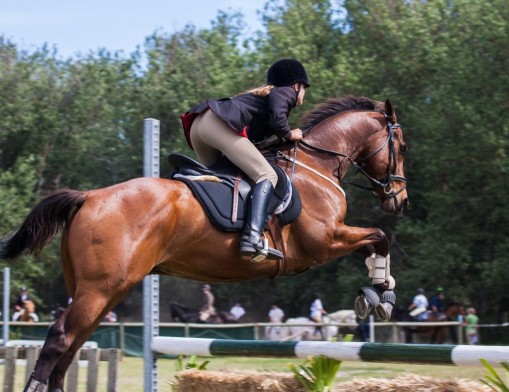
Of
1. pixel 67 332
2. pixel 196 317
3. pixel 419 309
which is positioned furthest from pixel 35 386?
pixel 196 317

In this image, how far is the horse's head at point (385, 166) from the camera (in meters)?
7.27

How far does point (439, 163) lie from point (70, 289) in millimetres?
20429

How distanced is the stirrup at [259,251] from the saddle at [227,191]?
20 cm

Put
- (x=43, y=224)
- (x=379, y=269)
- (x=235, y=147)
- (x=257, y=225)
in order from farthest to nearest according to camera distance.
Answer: (x=379, y=269)
(x=235, y=147)
(x=257, y=225)
(x=43, y=224)

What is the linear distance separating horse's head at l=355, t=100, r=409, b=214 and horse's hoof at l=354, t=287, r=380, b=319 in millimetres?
845

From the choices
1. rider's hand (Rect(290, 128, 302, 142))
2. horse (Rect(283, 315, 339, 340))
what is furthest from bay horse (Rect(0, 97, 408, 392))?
horse (Rect(283, 315, 339, 340))

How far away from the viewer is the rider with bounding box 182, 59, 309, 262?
6207mm

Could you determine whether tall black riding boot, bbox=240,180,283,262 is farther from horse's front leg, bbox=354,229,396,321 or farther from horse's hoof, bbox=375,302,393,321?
horse's hoof, bbox=375,302,393,321

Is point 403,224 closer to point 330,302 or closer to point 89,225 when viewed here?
point 330,302

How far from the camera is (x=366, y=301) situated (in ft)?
21.8

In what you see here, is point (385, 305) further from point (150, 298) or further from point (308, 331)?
point (308, 331)

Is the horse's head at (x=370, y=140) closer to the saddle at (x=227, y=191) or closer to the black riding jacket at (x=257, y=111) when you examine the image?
the black riding jacket at (x=257, y=111)

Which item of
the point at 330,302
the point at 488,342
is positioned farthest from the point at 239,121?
the point at 330,302

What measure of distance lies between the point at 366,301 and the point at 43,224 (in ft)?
7.83
